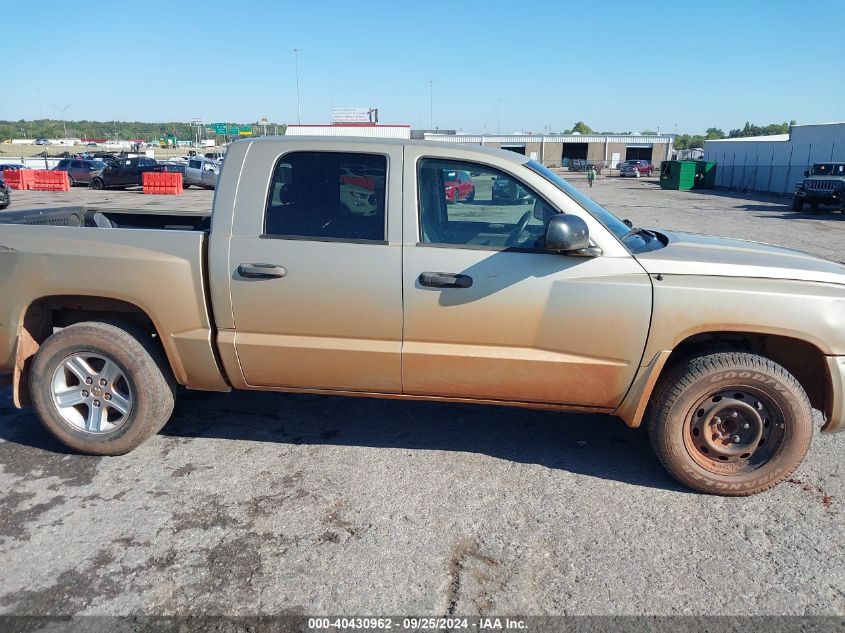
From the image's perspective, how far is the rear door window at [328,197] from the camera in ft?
12.4

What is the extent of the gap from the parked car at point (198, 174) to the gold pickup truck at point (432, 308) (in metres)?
31.9

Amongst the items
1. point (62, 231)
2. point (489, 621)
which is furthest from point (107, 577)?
point (62, 231)

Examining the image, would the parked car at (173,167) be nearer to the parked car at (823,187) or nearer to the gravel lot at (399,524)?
the parked car at (823,187)

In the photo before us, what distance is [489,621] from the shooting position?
8.84ft

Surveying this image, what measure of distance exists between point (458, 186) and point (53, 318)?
2768mm

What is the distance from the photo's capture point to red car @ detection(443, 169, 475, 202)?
151 inches

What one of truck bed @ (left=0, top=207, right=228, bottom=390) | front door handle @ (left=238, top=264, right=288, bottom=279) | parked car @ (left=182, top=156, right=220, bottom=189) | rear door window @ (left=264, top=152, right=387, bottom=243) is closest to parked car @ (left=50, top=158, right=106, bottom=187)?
parked car @ (left=182, top=156, right=220, bottom=189)

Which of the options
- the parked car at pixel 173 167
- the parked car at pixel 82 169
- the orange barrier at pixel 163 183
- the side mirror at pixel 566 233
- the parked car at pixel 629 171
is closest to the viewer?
the side mirror at pixel 566 233

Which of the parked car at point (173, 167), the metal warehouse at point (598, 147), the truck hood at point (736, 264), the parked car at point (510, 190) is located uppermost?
the metal warehouse at point (598, 147)

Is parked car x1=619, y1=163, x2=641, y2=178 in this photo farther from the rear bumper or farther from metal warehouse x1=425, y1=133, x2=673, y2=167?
the rear bumper

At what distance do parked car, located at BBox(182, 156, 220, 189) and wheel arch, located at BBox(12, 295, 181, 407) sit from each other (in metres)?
31.5

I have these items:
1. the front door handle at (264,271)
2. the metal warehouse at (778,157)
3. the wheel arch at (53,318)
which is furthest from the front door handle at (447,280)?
the metal warehouse at (778,157)

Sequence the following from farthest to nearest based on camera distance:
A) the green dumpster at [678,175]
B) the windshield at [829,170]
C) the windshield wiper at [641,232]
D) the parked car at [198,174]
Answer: the green dumpster at [678,175] → the parked car at [198,174] → the windshield at [829,170] → the windshield wiper at [641,232]

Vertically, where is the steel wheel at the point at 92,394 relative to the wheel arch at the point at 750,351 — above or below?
below
